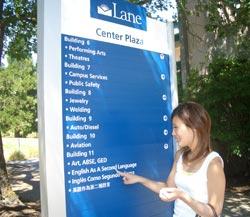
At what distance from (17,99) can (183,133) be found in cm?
3935

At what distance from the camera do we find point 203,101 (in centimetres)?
1291

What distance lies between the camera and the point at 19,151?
102ft

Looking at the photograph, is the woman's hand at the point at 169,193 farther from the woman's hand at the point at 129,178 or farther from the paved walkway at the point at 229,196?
the paved walkway at the point at 229,196

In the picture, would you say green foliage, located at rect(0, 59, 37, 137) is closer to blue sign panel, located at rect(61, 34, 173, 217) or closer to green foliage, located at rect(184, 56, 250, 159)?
green foliage, located at rect(184, 56, 250, 159)

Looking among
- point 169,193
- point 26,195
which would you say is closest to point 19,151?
point 26,195

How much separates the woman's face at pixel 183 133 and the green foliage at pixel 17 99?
3642 cm

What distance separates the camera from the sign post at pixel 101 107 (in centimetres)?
276

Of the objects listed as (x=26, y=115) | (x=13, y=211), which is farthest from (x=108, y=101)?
(x=26, y=115)

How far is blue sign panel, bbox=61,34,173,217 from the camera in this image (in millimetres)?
2883

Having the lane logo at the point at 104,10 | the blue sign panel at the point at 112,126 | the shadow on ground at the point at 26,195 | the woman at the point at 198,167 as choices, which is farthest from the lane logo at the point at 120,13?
the shadow on ground at the point at 26,195

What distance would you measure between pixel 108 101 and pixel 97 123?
0.19 metres

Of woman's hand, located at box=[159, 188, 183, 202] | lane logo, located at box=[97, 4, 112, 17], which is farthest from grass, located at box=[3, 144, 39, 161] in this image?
woman's hand, located at box=[159, 188, 183, 202]

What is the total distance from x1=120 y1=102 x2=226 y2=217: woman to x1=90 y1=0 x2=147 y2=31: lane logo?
30.3 inches

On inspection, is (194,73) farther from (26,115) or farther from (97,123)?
(26,115)
